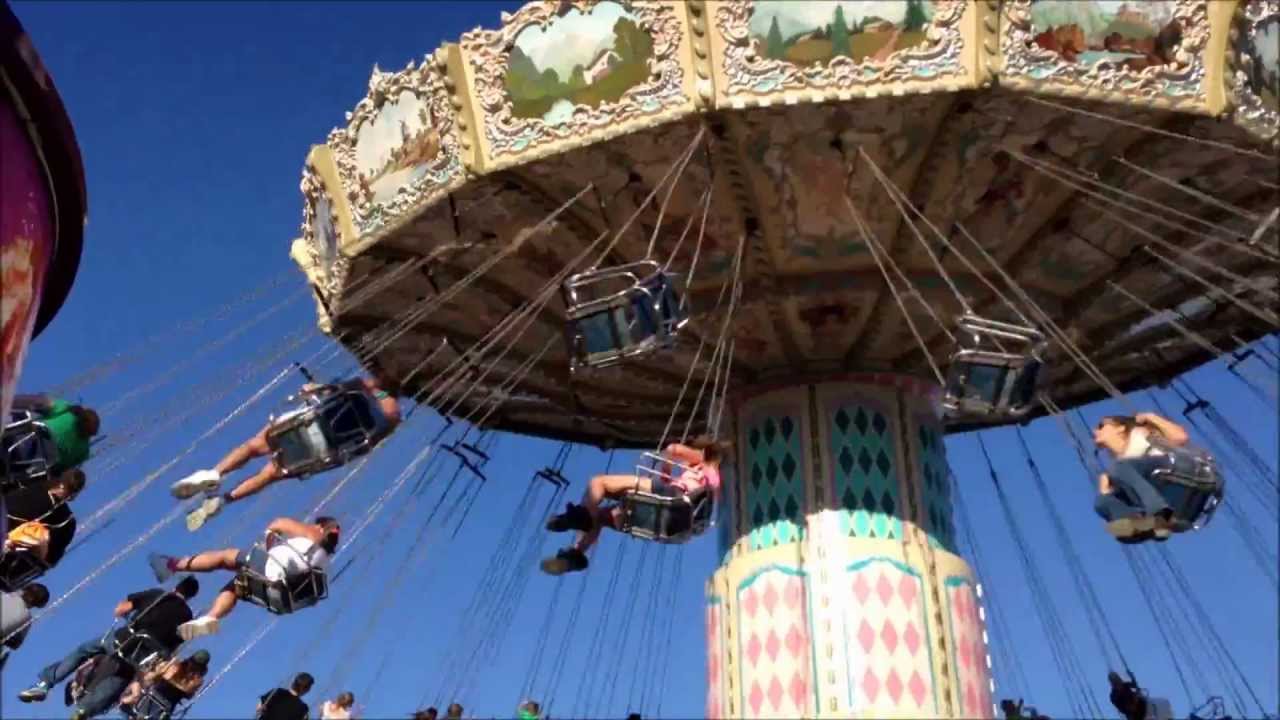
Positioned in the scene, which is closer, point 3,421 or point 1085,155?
point 3,421

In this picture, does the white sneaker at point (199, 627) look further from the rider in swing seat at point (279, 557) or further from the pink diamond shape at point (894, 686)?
the pink diamond shape at point (894, 686)

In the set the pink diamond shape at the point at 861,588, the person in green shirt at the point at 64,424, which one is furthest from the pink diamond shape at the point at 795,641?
the person in green shirt at the point at 64,424

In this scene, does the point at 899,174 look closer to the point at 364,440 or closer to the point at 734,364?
the point at 734,364

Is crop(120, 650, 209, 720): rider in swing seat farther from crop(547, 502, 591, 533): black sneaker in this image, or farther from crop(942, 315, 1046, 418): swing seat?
crop(942, 315, 1046, 418): swing seat

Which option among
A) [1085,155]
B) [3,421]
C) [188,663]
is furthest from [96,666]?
[1085,155]

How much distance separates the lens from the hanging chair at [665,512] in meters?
8.52

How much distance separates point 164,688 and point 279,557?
4.62ft

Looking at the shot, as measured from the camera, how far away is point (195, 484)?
7738mm

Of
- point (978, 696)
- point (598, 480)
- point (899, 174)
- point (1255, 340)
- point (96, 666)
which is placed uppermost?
point (1255, 340)

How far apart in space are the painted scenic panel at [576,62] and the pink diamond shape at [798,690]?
3.49 m

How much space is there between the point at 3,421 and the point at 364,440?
11.6 ft

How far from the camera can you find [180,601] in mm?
8656

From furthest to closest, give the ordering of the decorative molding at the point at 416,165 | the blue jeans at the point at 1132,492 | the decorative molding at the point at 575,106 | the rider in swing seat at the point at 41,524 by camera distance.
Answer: the decorative molding at the point at 416,165 < the rider in swing seat at the point at 41,524 < the decorative molding at the point at 575,106 < the blue jeans at the point at 1132,492

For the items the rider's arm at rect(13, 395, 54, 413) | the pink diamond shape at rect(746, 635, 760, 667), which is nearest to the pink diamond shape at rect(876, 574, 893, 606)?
the pink diamond shape at rect(746, 635, 760, 667)
